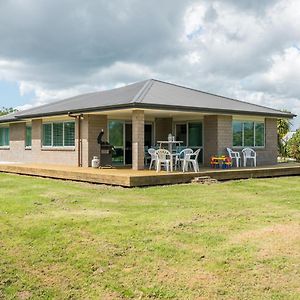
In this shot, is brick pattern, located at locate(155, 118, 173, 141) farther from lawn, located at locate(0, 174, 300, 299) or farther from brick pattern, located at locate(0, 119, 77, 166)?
lawn, located at locate(0, 174, 300, 299)

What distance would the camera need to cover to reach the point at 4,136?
27.6 meters

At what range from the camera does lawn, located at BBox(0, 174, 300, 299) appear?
5.41 meters

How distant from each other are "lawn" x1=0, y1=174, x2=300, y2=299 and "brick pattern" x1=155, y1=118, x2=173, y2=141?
34.9 ft

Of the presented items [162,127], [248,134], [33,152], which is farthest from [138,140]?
[33,152]

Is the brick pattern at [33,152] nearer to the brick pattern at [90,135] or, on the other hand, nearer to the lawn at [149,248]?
the brick pattern at [90,135]

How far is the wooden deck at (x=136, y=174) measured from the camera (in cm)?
1329

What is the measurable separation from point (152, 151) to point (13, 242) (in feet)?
34.4

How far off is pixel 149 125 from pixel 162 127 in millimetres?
733

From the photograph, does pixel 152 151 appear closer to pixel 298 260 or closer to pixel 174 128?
pixel 174 128

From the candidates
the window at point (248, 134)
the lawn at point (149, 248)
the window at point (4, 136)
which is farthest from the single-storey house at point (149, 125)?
the lawn at point (149, 248)

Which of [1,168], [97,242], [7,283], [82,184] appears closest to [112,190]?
[82,184]

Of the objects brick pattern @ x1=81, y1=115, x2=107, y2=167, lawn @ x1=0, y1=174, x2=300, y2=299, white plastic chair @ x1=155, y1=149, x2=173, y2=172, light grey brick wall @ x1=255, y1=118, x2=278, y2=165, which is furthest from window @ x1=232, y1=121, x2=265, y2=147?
lawn @ x1=0, y1=174, x2=300, y2=299

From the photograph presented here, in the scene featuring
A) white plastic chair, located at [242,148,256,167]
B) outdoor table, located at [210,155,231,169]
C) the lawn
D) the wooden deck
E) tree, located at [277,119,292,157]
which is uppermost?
tree, located at [277,119,292,157]

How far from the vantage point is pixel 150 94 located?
57.5 ft
